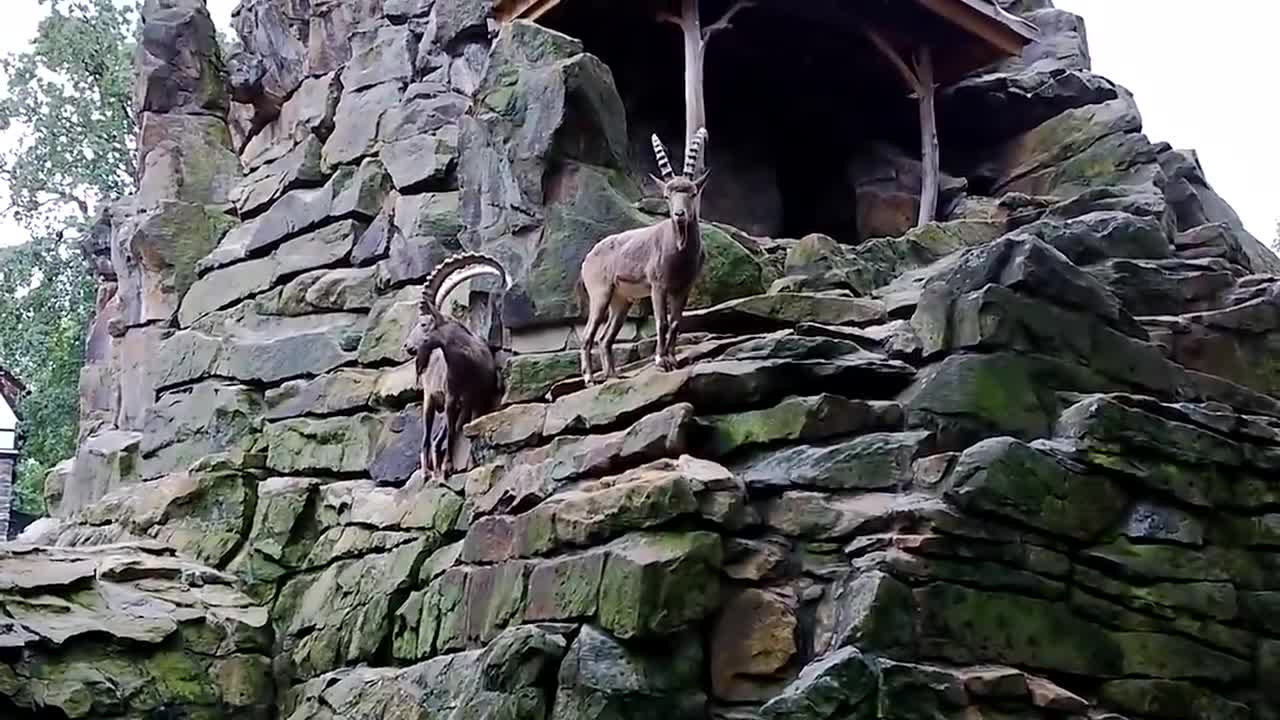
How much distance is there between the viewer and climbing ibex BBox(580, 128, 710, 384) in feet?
29.7

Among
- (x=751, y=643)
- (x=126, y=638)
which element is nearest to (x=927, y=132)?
(x=751, y=643)

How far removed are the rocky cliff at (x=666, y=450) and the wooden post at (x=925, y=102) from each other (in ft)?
1.86

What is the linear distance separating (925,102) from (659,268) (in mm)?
6517

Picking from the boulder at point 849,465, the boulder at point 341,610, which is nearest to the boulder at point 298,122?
the boulder at point 341,610

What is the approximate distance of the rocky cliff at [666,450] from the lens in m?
7.64

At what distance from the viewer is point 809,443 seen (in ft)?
27.5

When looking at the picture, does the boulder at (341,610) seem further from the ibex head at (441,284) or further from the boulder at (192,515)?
the ibex head at (441,284)

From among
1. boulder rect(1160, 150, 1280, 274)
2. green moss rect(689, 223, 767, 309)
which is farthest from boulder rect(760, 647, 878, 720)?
boulder rect(1160, 150, 1280, 274)

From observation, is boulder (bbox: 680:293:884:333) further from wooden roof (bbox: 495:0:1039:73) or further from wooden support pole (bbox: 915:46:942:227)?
wooden roof (bbox: 495:0:1039:73)

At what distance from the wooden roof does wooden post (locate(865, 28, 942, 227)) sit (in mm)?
277

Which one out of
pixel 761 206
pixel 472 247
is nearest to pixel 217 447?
pixel 472 247

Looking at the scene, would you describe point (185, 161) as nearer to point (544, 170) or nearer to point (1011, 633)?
point (544, 170)

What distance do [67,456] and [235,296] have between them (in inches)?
515

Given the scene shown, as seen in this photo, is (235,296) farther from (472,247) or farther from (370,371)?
(472,247)
